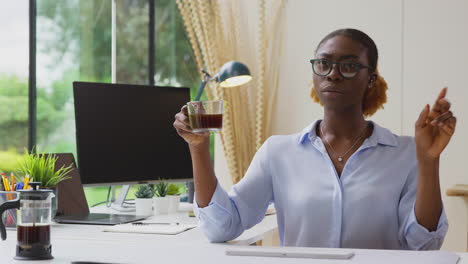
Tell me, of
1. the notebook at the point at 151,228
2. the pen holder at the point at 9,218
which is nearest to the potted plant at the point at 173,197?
the notebook at the point at 151,228

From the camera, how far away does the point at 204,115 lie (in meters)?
1.97

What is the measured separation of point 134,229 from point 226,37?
2248mm

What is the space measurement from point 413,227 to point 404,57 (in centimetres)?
217

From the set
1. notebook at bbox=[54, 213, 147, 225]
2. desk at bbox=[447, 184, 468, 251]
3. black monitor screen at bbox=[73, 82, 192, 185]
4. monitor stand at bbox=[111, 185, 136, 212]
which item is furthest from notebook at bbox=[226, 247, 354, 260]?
desk at bbox=[447, 184, 468, 251]

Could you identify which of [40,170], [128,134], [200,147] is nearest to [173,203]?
[128,134]

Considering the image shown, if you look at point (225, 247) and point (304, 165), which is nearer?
point (225, 247)

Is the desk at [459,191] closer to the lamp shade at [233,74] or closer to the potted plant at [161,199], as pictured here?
the lamp shade at [233,74]

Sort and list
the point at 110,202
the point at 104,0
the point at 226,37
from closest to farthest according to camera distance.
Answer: the point at 110,202
the point at 226,37
the point at 104,0

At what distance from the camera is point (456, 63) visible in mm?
3924

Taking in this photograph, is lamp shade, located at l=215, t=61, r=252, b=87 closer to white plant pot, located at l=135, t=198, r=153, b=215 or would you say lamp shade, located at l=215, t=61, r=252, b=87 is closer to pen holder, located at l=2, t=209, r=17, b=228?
white plant pot, located at l=135, t=198, r=153, b=215

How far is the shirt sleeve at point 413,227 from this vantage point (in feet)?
6.63

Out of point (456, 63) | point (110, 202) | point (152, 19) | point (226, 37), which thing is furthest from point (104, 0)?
point (456, 63)

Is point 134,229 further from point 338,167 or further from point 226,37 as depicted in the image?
point 226,37

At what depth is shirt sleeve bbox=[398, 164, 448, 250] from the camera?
202cm
